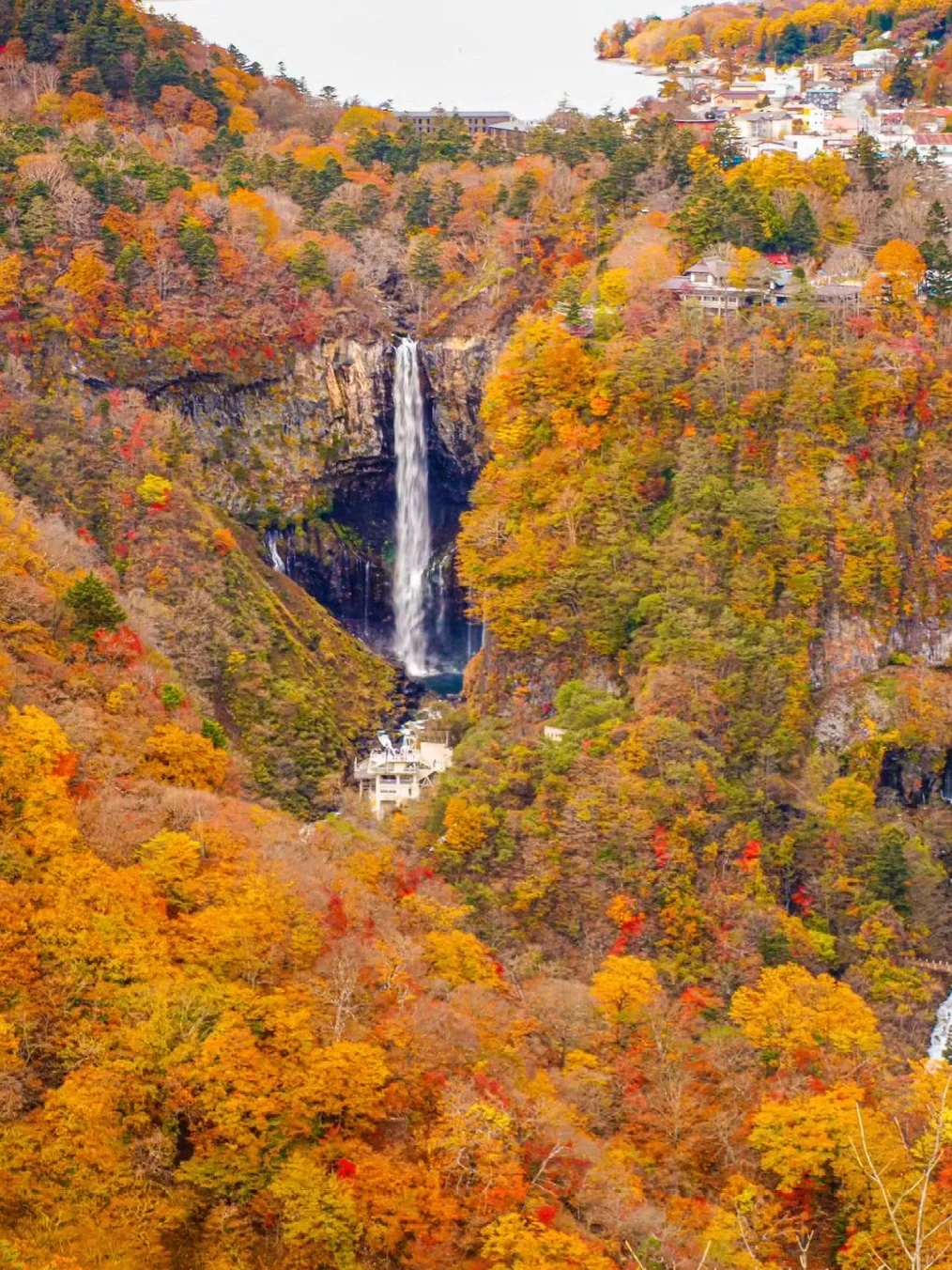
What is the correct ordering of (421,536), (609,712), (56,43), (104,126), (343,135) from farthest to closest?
(343,135) < (56,43) < (104,126) < (421,536) < (609,712)

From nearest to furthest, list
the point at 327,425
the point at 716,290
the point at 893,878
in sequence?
the point at 893,878
the point at 716,290
the point at 327,425

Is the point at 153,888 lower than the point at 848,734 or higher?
higher

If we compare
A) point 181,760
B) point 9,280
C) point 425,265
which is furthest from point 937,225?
point 181,760

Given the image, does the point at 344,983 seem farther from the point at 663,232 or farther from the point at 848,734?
the point at 663,232

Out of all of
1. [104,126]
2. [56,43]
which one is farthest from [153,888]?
[56,43]

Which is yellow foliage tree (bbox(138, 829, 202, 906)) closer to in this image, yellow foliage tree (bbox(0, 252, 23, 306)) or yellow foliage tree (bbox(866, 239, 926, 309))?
yellow foliage tree (bbox(866, 239, 926, 309))

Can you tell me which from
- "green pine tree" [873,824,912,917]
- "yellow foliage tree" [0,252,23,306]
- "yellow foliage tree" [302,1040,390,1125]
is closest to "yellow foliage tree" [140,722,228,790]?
"yellow foliage tree" [302,1040,390,1125]

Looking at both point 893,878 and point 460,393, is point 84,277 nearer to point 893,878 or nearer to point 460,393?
point 460,393
